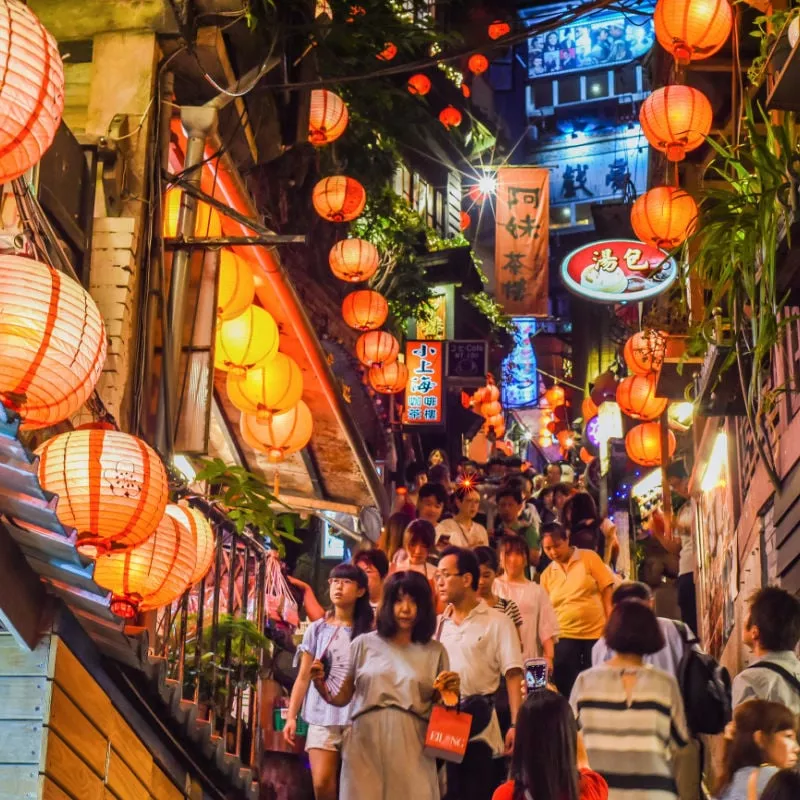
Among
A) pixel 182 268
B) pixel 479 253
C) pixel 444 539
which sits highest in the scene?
pixel 479 253

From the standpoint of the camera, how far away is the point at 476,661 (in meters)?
9.18

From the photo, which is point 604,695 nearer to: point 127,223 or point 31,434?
point 31,434

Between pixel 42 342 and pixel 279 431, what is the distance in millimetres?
7685

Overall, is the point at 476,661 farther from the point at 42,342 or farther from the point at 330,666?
the point at 42,342

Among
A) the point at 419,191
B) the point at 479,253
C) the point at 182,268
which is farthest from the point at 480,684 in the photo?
the point at 479,253

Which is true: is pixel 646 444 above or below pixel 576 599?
above

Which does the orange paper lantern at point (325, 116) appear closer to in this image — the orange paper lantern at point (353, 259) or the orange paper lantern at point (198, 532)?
the orange paper lantern at point (353, 259)

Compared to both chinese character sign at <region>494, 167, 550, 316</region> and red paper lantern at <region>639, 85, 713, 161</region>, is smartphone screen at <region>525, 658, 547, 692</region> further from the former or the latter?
chinese character sign at <region>494, 167, 550, 316</region>

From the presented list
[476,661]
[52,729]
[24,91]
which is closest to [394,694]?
[476,661]

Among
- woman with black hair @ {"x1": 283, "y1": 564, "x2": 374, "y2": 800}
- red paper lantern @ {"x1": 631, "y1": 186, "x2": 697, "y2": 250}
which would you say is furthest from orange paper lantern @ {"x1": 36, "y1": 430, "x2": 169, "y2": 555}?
red paper lantern @ {"x1": 631, "y1": 186, "x2": 697, "y2": 250}

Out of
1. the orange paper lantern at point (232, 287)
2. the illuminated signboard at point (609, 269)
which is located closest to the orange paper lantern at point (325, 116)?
the orange paper lantern at point (232, 287)

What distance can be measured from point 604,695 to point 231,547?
154 inches

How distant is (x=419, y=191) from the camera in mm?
33625

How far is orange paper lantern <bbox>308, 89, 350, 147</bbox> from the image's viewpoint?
50.0 ft
